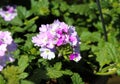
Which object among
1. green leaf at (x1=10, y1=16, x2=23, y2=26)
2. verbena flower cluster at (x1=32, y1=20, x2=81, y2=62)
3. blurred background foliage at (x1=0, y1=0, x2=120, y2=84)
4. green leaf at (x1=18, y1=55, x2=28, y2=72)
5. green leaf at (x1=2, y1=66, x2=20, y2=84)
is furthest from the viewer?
green leaf at (x1=10, y1=16, x2=23, y2=26)

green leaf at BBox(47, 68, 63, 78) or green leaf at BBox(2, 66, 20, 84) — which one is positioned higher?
green leaf at BBox(2, 66, 20, 84)

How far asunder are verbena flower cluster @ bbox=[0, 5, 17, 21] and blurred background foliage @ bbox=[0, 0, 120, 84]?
34mm

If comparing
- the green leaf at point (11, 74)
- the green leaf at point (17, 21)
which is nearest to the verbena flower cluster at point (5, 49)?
the green leaf at point (11, 74)

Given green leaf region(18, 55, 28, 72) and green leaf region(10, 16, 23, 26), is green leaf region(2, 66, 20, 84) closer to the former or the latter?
green leaf region(18, 55, 28, 72)

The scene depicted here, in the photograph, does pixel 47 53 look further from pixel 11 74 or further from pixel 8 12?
pixel 8 12

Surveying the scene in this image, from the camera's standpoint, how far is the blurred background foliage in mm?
1767

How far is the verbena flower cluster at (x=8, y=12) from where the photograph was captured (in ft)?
7.47

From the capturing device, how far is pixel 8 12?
2355 millimetres

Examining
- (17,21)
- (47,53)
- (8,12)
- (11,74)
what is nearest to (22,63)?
(47,53)

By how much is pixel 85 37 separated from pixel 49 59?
0.51 m

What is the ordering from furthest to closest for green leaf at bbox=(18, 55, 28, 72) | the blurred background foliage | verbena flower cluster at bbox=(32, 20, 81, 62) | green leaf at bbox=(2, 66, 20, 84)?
the blurred background foliage < verbena flower cluster at bbox=(32, 20, 81, 62) < green leaf at bbox=(18, 55, 28, 72) < green leaf at bbox=(2, 66, 20, 84)

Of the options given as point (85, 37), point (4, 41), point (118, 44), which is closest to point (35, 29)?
point (85, 37)

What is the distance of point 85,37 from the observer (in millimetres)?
2170

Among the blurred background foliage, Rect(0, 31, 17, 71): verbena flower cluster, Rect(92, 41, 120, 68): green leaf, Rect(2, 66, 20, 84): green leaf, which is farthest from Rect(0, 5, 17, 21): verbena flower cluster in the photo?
Rect(2, 66, 20, 84): green leaf
